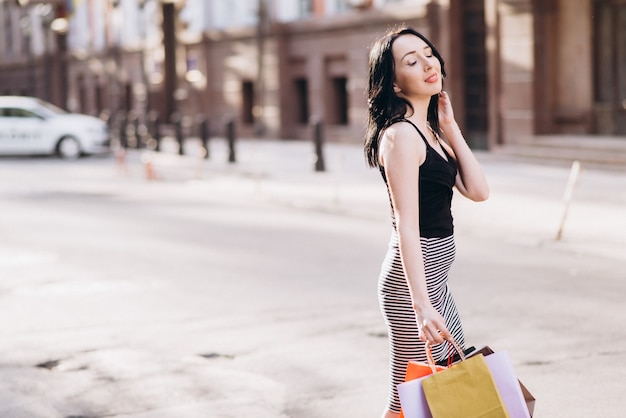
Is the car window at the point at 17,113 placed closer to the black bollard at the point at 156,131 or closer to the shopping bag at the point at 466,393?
the black bollard at the point at 156,131

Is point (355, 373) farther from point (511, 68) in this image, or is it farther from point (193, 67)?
point (193, 67)

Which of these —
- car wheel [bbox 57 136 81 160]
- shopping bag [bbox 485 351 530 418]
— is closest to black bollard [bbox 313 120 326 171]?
car wheel [bbox 57 136 81 160]

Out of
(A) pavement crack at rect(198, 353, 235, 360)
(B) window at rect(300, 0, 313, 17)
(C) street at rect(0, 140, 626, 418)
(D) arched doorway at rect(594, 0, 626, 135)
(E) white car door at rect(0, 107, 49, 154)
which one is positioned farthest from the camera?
(B) window at rect(300, 0, 313, 17)

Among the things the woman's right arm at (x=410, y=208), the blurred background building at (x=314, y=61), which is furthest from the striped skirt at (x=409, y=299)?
the blurred background building at (x=314, y=61)

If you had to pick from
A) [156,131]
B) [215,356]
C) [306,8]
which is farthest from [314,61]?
[215,356]

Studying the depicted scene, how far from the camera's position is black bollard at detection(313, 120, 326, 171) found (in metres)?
19.7

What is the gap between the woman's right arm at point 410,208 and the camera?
404 centimetres

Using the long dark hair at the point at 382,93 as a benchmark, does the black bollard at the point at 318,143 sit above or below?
below

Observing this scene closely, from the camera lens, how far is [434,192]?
4203mm

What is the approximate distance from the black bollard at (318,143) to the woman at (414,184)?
15257 mm

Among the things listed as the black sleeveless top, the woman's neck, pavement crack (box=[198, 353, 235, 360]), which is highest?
the woman's neck

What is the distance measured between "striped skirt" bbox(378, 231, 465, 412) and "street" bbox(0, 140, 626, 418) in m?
1.50

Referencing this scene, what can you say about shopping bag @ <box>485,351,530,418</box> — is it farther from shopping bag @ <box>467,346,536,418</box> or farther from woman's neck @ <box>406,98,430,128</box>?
woman's neck @ <box>406,98,430,128</box>

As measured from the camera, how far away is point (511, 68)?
2177 centimetres
